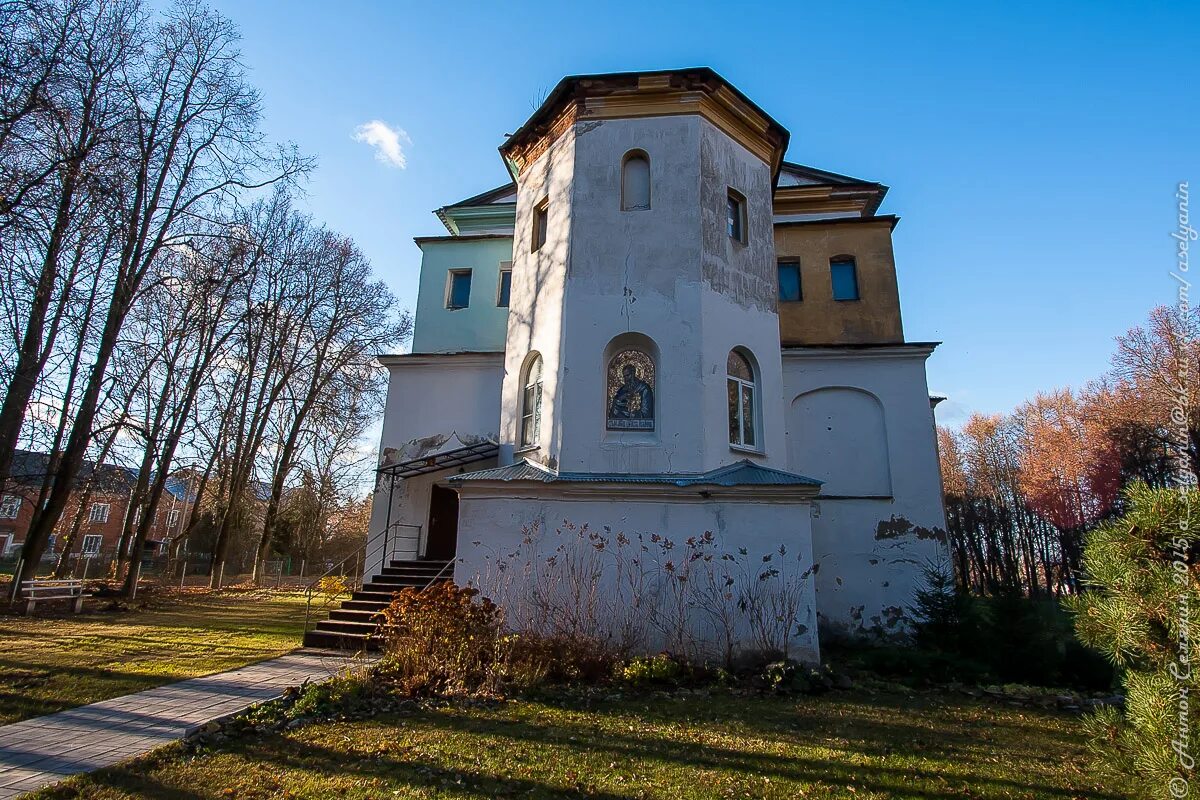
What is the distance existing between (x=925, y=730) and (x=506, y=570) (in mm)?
5843

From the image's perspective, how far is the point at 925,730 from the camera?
6559 millimetres

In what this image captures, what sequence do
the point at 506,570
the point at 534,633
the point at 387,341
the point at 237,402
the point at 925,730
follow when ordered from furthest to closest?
the point at 387,341 → the point at 237,402 → the point at 506,570 → the point at 534,633 → the point at 925,730

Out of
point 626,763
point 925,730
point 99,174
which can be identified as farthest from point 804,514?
point 99,174

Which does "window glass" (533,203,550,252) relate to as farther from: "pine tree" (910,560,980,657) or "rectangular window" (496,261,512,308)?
"pine tree" (910,560,980,657)

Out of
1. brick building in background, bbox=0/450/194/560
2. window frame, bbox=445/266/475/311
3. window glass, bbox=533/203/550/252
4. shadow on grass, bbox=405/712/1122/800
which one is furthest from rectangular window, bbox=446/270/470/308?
brick building in background, bbox=0/450/194/560

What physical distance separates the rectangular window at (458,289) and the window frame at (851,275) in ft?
32.1

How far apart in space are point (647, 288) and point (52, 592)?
17.6 meters

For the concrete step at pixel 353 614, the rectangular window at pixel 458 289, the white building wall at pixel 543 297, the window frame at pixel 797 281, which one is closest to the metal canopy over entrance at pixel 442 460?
the white building wall at pixel 543 297

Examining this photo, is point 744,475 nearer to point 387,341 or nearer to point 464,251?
point 464,251

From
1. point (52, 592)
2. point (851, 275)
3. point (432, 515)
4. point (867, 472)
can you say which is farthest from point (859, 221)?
point (52, 592)

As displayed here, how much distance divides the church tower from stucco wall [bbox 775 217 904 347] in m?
3.27

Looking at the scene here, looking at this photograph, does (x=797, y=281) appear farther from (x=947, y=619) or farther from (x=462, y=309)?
(x=462, y=309)

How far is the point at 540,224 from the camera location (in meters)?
13.6

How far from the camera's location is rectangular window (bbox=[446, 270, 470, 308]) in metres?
17.1
